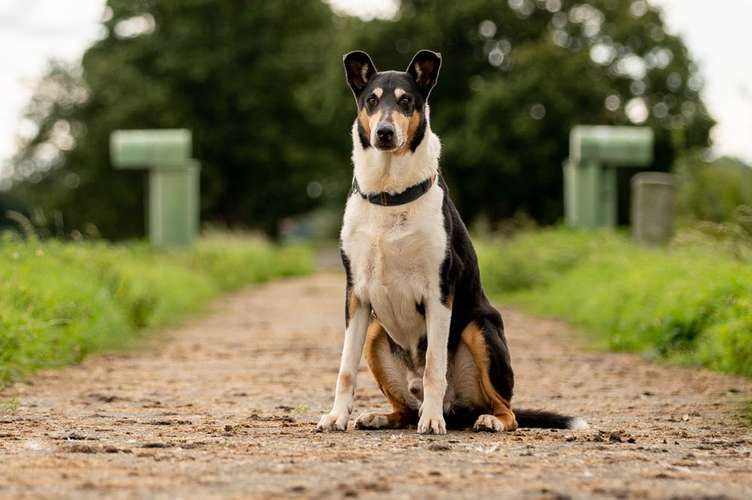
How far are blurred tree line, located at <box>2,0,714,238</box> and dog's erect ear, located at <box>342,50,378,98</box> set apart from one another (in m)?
31.4

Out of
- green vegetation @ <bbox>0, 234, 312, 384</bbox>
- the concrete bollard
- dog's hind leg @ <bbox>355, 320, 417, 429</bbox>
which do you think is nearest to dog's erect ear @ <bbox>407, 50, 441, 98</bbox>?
dog's hind leg @ <bbox>355, 320, 417, 429</bbox>

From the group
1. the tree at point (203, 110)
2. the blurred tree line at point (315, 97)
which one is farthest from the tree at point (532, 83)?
the tree at point (203, 110)

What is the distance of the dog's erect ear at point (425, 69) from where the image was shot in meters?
6.21

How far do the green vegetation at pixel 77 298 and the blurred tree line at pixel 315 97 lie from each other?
1963 centimetres

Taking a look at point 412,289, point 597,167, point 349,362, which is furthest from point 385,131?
point 597,167

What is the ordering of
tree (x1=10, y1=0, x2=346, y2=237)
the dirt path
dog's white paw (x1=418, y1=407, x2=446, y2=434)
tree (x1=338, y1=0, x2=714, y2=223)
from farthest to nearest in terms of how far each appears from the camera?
1. tree (x1=10, y1=0, x2=346, y2=237)
2. tree (x1=338, y1=0, x2=714, y2=223)
3. dog's white paw (x1=418, y1=407, x2=446, y2=434)
4. the dirt path

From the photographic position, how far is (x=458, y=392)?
6.19 meters

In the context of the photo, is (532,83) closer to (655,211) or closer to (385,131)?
(655,211)

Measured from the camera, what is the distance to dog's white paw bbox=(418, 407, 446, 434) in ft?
19.2

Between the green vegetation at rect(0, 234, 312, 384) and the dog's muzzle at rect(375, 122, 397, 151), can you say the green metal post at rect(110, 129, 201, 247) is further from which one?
the dog's muzzle at rect(375, 122, 397, 151)

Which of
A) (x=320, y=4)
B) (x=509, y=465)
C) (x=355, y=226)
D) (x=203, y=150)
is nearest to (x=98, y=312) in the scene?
(x=355, y=226)

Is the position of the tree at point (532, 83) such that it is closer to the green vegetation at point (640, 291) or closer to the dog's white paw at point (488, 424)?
the green vegetation at point (640, 291)

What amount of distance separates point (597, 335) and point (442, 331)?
6.94 meters

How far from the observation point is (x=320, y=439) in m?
5.59
